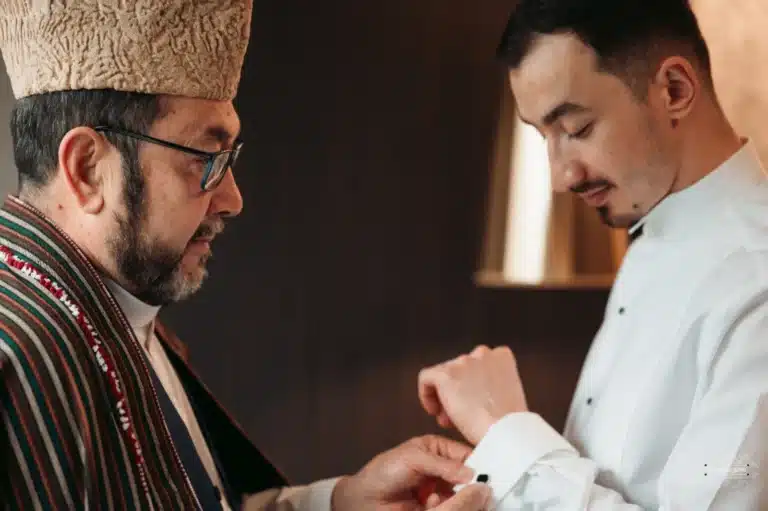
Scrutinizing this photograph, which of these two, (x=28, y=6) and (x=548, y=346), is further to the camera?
(x=548, y=346)

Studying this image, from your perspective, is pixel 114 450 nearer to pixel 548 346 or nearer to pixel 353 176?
pixel 353 176

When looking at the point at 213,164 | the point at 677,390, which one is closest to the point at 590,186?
the point at 677,390

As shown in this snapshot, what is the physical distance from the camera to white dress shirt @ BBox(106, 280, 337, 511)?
118 cm

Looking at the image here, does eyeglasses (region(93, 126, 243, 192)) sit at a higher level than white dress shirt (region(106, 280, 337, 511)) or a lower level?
higher

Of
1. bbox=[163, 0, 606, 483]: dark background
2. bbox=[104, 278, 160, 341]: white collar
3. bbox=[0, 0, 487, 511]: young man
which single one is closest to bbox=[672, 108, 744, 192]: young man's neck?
bbox=[0, 0, 487, 511]: young man

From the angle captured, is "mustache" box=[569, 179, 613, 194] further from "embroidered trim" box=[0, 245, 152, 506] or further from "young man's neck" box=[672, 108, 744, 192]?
"embroidered trim" box=[0, 245, 152, 506]

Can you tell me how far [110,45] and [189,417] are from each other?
0.59 meters

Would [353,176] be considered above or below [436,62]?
below

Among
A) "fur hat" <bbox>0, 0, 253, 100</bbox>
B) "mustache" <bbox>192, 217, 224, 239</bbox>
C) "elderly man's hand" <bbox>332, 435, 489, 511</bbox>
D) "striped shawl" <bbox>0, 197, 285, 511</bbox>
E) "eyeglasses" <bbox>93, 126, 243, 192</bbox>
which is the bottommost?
"elderly man's hand" <bbox>332, 435, 489, 511</bbox>

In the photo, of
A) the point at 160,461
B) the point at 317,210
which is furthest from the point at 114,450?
the point at 317,210

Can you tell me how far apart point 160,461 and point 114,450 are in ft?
0.25

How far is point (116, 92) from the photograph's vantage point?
1.08m

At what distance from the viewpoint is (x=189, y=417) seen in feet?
4.40

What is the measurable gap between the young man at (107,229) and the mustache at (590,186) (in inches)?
16.7
